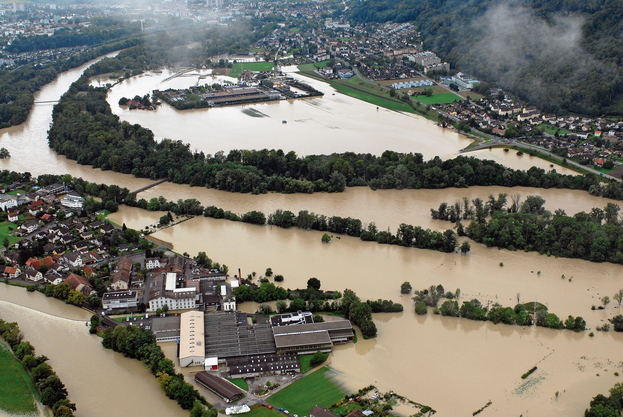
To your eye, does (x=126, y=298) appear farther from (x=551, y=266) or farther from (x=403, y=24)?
(x=403, y=24)

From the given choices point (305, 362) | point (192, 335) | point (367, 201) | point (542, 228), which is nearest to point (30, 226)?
point (192, 335)

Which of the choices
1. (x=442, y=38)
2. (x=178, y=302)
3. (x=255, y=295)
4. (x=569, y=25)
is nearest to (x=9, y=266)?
(x=178, y=302)

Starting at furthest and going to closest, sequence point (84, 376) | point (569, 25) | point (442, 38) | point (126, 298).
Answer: point (442, 38) → point (569, 25) → point (126, 298) → point (84, 376)

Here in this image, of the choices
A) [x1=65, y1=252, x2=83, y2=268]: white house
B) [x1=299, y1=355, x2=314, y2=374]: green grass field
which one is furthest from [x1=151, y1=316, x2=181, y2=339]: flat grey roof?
[x1=65, y1=252, x2=83, y2=268]: white house

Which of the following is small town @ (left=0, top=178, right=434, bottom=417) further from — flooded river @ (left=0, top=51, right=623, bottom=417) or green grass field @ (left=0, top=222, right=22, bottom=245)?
flooded river @ (left=0, top=51, right=623, bottom=417)

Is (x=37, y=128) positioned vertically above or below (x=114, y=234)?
above

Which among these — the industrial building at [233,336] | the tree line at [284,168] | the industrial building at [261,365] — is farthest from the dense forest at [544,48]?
the industrial building at [261,365]

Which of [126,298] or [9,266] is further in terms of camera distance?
[9,266]
